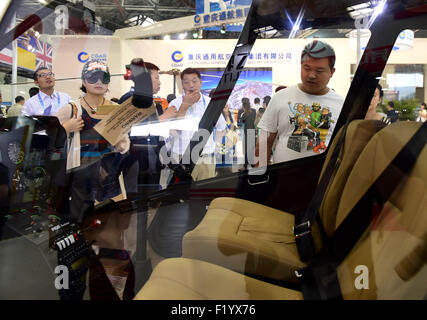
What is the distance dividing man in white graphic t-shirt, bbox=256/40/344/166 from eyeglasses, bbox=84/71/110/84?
45cm

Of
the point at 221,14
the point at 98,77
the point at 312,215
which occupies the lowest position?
Answer: the point at 312,215

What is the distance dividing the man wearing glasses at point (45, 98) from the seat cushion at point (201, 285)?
19.8 inches

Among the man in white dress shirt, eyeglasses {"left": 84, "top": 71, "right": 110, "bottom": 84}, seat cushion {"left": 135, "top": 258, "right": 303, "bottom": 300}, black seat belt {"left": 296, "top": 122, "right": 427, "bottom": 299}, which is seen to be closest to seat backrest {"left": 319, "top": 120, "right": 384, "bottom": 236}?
black seat belt {"left": 296, "top": 122, "right": 427, "bottom": 299}

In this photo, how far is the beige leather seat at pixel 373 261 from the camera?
23.9 inches

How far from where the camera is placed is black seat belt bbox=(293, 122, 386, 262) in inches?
41.4

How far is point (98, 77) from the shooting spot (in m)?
0.86

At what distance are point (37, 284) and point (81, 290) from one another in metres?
0.10

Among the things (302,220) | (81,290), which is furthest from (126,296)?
(302,220)

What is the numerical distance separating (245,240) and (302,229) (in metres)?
0.20

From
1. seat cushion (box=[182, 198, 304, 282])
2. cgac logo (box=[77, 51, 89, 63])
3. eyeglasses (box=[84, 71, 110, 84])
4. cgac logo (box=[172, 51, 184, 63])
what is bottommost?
seat cushion (box=[182, 198, 304, 282])

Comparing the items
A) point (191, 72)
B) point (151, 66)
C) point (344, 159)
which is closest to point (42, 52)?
point (151, 66)

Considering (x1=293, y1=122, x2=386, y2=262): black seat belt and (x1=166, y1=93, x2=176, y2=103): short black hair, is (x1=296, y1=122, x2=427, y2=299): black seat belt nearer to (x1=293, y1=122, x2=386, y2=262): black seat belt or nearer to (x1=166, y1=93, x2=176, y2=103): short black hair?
(x1=293, y1=122, x2=386, y2=262): black seat belt

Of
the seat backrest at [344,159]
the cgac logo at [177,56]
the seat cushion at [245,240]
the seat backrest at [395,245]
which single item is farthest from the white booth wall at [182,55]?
the seat cushion at [245,240]

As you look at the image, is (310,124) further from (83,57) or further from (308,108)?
(83,57)
